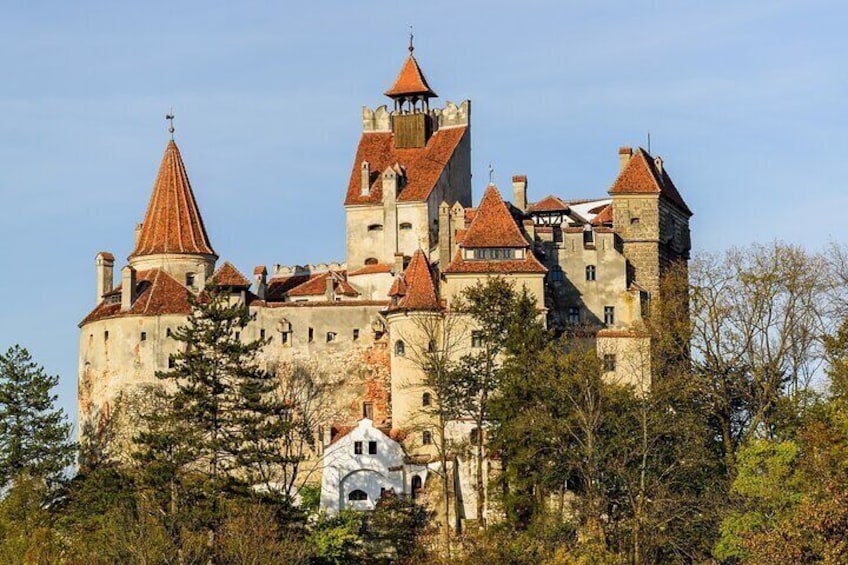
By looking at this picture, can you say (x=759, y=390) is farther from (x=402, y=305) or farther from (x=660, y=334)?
(x=402, y=305)

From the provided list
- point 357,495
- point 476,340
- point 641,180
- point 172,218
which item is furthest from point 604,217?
point 172,218

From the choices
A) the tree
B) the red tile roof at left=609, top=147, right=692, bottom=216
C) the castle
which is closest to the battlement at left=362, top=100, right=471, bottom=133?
the castle

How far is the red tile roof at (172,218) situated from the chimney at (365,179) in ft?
25.2

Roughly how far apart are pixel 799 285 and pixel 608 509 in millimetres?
13215

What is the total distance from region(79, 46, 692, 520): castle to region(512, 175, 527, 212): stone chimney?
0.05 meters

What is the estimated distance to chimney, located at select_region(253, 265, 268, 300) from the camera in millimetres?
100750

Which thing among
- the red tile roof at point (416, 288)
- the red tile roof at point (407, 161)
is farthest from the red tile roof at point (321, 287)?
the red tile roof at point (416, 288)

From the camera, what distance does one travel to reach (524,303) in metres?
87.4

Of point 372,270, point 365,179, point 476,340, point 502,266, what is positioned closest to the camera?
point 476,340

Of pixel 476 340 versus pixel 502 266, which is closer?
pixel 476 340

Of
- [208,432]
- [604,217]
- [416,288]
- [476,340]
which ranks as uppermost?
[604,217]

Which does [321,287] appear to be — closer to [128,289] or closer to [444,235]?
[444,235]

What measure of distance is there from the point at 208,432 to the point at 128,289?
1647 centimetres

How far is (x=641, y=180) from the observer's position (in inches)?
3836
